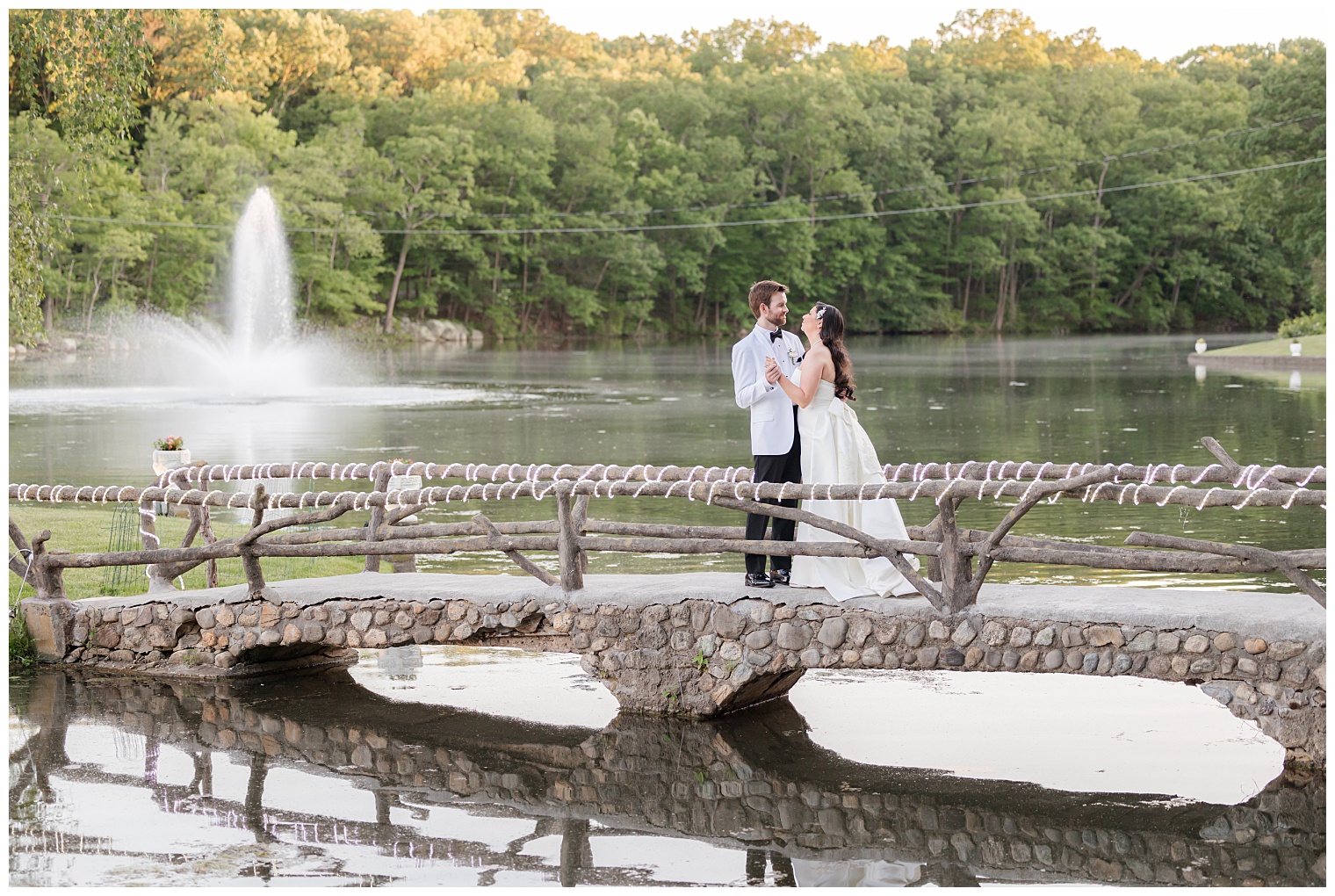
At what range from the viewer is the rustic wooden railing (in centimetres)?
732

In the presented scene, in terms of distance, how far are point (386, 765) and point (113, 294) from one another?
59145 millimetres

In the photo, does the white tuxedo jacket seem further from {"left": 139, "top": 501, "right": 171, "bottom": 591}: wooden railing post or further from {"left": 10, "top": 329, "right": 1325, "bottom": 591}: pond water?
{"left": 10, "top": 329, "right": 1325, "bottom": 591}: pond water

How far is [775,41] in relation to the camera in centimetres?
10681

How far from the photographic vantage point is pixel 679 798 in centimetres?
705

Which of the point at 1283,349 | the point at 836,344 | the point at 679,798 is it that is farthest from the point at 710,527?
the point at 1283,349

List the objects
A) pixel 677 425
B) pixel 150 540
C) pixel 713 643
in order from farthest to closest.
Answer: pixel 677 425 < pixel 150 540 < pixel 713 643

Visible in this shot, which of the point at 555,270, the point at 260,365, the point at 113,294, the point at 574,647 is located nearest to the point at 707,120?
the point at 555,270

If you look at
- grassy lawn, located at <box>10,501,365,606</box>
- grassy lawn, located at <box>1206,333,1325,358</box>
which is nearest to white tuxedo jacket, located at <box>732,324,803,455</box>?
grassy lawn, located at <box>10,501,365,606</box>

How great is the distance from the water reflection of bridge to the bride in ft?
2.85

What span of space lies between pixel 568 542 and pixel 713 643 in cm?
101

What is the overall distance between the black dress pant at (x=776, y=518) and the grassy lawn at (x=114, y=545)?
389cm

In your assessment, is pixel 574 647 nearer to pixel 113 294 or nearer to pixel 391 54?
pixel 113 294

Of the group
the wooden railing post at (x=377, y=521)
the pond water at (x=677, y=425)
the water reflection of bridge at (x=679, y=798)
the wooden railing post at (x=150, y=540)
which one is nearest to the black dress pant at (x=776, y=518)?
the water reflection of bridge at (x=679, y=798)

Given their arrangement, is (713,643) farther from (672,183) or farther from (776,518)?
(672,183)
